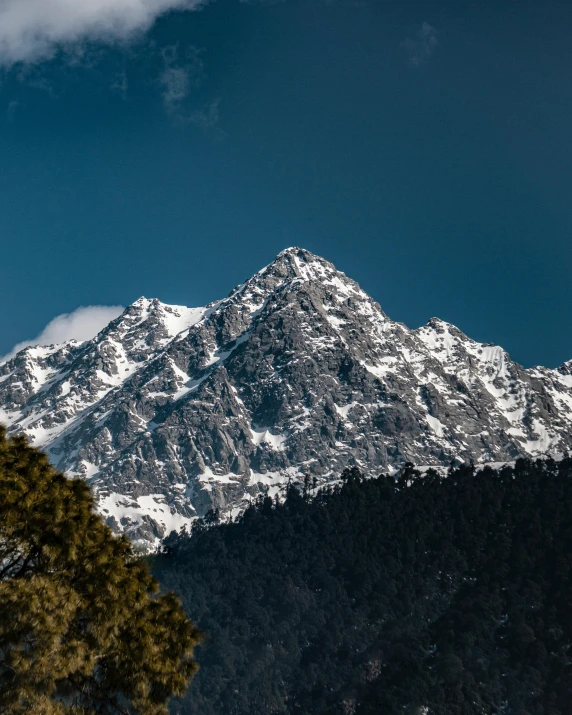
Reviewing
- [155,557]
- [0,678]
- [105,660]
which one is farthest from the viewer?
[155,557]

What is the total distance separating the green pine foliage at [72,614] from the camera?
22.8 m

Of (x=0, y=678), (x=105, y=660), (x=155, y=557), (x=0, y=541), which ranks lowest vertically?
(x=0, y=678)

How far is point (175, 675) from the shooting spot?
989 inches

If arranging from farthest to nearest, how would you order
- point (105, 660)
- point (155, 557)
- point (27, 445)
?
point (155, 557) < point (27, 445) < point (105, 660)

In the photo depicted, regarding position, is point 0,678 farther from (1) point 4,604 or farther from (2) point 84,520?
(2) point 84,520

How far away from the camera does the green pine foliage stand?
22828mm

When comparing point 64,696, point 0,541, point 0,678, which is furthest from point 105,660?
point 0,541

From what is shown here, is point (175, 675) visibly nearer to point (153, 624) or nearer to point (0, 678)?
point (153, 624)

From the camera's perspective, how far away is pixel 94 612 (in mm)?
24078

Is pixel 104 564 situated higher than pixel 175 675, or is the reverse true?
pixel 104 564

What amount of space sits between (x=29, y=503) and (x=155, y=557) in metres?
6.09

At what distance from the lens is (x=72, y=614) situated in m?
23.5

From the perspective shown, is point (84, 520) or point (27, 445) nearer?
point (84, 520)

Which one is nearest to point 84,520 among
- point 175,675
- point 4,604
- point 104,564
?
point 104,564
